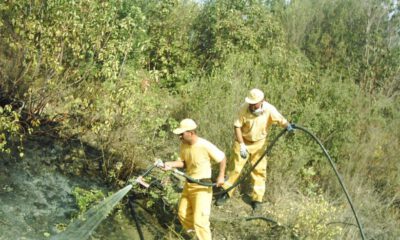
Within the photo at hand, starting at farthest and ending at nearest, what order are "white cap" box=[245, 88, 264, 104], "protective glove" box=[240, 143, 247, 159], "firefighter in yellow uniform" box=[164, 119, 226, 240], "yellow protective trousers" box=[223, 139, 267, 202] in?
"yellow protective trousers" box=[223, 139, 267, 202] < "protective glove" box=[240, 143, 247, 159] < "white cap" box=[245, 88, 264, 104] < "firefighter in yellow uniform" box=[164, 119, 226, 240]

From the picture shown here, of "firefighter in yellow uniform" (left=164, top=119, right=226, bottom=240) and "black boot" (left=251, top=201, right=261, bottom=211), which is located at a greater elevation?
"firefighter in yellow uniform" (left=164, top=119, right=226, bottom=240)

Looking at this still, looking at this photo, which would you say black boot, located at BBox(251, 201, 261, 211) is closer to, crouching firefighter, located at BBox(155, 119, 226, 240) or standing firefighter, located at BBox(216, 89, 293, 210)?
standing firefighter, located at BBox(216, 89, 293, 210)

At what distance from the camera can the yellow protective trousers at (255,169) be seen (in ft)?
27.0

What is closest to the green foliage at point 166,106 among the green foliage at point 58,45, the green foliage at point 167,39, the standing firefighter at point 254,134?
the green foliage at point 58,45

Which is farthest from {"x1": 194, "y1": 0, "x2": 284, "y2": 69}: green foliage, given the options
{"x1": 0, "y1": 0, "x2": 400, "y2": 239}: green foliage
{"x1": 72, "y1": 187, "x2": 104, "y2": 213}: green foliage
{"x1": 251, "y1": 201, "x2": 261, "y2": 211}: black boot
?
{"x1": 72, "y1": 187, "x2": 104, "y2": 213}: green foliage

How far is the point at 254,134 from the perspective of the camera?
8.09 m

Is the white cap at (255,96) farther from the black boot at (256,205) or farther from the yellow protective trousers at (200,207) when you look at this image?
the black boot at (256,205)

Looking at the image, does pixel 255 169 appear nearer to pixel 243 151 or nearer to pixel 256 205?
pixel 243 151

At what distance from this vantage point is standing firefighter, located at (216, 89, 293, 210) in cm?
784

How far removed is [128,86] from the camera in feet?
28.2

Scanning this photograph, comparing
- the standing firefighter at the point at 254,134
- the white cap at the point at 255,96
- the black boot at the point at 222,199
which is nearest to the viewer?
the white cap at the point at 255,96

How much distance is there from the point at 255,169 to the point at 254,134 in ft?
2.19

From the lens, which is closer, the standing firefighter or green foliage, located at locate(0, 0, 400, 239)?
the standing firefighter

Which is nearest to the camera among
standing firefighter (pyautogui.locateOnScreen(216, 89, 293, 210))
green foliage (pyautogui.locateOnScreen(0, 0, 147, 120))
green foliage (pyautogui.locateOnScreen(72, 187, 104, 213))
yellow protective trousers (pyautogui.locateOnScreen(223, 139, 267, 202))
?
green foliage (pyautogui.locateOnScreen(72, 187, 104, 213))
